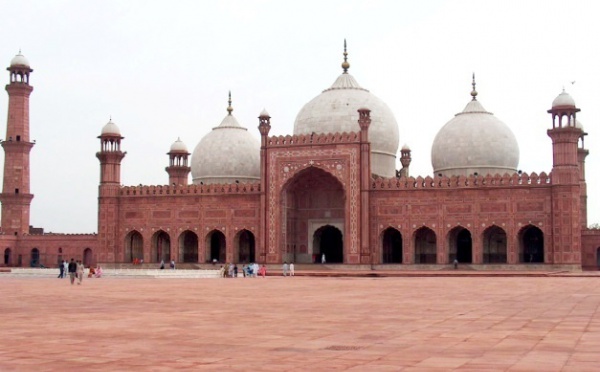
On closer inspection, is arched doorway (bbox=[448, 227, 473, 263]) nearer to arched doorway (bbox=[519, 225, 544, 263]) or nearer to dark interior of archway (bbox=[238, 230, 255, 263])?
arched doorway (bbox=[519, 225, 544, 263])

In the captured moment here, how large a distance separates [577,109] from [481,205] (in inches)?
180

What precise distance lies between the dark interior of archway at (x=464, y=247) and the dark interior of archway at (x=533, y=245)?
1.90 meters

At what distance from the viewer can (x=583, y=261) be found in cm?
2753

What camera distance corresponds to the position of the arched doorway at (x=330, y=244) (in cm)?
3125

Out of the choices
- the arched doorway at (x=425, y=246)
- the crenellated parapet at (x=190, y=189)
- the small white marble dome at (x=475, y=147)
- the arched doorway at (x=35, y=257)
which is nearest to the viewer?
the arched doorway at (x=425, y=246)

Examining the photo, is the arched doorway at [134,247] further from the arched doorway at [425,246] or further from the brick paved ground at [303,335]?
the brick paved ground at [303,335]

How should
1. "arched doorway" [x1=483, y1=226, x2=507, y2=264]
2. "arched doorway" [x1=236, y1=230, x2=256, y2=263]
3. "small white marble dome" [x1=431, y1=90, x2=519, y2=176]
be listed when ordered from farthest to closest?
"arched doorway" [x1=236, y1=230, x2=256, y2=263], "small white marble dome" [x1=431, y1=90, x2=519, y2=176], "arched doorway" [x1=483, y1=226, x2=507, y2=264]

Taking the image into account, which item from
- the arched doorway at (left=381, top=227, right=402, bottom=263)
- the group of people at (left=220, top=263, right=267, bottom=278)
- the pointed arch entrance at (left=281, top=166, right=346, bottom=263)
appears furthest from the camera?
the pointed arch entrance at (left=281, top=166, right=346, bottom=263)

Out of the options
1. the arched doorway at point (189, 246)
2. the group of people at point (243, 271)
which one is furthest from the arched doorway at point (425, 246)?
the arched doorway at point (189, 246)

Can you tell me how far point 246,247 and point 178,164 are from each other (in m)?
7.86

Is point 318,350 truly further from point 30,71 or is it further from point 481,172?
point 30,71

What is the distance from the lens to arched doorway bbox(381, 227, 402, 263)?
2959 centimetres

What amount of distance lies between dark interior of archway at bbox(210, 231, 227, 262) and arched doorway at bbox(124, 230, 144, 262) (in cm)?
282

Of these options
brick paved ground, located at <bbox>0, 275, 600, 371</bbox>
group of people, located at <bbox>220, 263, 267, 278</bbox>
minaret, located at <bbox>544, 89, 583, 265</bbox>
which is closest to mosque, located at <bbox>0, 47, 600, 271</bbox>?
minaret, located at <bbox>544, 89, 583, 265</bbox>
